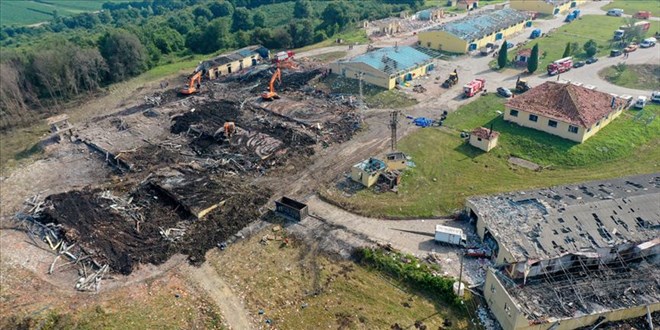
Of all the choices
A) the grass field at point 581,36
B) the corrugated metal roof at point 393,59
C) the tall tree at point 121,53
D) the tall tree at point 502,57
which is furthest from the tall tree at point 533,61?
the tall tree at point 121,53

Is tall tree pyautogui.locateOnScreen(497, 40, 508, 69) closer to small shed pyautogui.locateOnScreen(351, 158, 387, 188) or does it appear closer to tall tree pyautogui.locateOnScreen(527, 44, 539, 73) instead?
tall tree pyautogui.locateOnScreen(527, 44, 539, 73)

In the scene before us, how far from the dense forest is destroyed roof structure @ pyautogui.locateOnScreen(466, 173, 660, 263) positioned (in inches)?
2347

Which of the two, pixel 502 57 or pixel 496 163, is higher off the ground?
pixel 502 57

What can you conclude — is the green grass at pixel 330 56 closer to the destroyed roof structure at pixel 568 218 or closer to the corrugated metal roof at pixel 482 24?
the corrugated metal roof at pixel 482 24

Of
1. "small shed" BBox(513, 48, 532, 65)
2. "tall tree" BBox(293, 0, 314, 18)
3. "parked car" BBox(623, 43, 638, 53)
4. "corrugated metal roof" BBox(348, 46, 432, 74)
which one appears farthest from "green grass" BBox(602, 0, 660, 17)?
"tall tree" BBox(293, 0, 314, 18)

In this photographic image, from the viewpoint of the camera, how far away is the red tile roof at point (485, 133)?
51.0 meters

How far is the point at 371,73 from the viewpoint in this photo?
68250mm

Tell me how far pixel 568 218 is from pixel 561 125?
20473 mm

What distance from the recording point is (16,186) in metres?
47.5

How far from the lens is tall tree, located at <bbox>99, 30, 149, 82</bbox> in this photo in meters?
74.4

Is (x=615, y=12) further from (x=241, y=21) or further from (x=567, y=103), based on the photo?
(x=241, y=21)

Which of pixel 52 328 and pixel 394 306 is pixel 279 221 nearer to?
pixel 394 306

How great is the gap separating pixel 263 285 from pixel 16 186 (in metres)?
30.7

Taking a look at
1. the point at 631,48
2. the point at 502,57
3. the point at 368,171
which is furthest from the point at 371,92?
the point at 631,48
